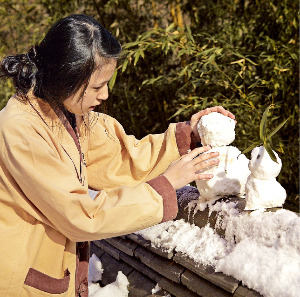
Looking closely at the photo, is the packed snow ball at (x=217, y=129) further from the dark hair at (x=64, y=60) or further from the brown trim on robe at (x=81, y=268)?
the brown trim on robe at (x=81, y=268)

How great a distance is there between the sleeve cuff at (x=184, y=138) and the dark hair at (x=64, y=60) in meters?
0.47

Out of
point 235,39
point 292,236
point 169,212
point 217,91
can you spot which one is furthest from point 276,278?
point 235,39

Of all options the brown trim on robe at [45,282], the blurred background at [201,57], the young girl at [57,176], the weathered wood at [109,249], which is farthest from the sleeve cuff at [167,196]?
the blurred background at [201,57]

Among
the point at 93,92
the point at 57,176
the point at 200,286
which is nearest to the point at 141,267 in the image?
the point at 200,286

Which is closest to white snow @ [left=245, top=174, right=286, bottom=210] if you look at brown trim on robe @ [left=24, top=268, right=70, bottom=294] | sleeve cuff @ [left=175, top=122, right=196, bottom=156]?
sleeve cuff @ [left=175, top=122, right=196, bottom=156]

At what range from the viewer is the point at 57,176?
1.37 metres

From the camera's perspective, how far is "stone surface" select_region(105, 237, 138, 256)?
1.86 m

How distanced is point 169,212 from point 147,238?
364 mm

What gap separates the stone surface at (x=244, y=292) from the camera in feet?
4.07

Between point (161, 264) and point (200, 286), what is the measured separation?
0.24m

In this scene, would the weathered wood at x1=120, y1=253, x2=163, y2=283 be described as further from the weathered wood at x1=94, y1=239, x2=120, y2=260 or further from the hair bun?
the hair bun

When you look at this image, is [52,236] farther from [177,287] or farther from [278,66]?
[278,66]

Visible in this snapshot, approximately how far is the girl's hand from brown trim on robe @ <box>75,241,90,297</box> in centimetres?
51

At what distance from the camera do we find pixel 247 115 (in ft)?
9.70
